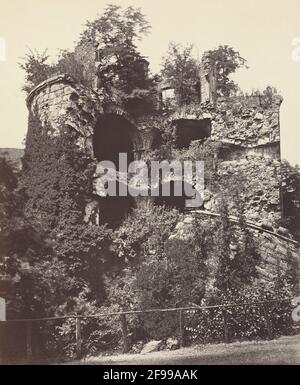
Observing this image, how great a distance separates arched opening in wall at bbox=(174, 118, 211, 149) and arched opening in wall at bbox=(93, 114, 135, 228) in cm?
192

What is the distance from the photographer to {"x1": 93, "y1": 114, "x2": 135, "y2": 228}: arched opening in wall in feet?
57.7

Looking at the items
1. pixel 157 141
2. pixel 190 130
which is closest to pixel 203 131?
pixel 190 130

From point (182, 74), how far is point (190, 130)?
2585 millimetres

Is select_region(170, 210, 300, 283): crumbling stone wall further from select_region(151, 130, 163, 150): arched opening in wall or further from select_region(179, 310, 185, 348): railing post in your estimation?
select_region(151, 130, 163, 150): arched opening in wall

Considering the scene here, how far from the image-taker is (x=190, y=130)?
20734 millimetres

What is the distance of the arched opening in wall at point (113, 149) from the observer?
17.6m

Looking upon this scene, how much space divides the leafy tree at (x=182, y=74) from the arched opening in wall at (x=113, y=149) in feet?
9.89

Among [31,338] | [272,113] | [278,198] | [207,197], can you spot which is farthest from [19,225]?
[272,113]

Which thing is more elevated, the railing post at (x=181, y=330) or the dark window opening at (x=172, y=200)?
the dark window opening at (x=172, y=200)

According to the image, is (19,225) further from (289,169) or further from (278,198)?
(289,169)

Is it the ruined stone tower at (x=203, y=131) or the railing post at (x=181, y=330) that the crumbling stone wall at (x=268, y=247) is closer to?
the ruined stone tower at (x=203, y=131)

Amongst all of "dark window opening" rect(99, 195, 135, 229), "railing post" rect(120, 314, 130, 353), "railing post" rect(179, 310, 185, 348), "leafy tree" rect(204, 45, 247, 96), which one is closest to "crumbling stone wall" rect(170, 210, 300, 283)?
"dark window opening" rect(99, 195, 135, 229)

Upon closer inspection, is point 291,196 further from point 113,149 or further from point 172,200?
point 113,149

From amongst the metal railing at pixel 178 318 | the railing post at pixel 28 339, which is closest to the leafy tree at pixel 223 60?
the metal railing at pixel 178 318
